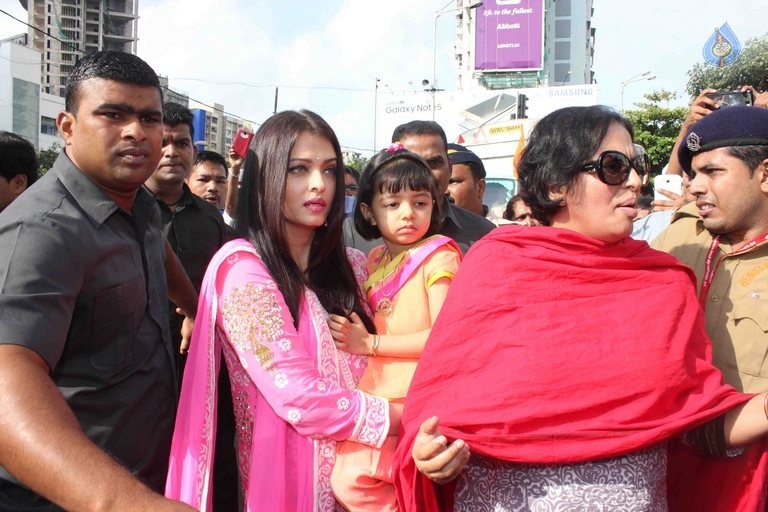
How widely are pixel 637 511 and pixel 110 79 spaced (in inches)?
78.1

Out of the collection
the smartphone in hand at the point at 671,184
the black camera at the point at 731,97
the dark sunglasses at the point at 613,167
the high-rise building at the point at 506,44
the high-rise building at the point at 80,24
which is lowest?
the dark sunglasses at the point at 613,167

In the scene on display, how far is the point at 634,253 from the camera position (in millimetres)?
2139

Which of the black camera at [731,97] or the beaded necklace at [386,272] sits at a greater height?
the black camera at [731,97]

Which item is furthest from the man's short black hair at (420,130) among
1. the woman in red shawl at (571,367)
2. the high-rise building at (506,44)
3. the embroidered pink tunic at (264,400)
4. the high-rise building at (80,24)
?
the high-rise building at (80,24)

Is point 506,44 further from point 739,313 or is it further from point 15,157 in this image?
point 739,313


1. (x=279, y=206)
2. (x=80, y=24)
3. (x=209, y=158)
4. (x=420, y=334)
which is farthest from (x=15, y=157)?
(x=80, y=24)

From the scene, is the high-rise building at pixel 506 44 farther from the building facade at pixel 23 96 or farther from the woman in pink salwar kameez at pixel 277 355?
the woman in pink salwar kameez at pixel 277 355

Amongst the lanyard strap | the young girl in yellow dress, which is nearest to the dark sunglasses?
the lanyard strap

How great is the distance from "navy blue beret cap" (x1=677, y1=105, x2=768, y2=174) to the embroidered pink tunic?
1.35 metres

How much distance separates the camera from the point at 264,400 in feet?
6.54

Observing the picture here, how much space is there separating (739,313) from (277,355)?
1448 mm

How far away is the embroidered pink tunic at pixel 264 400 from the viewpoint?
75.1 inches

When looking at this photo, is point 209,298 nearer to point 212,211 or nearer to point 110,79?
point 110,79

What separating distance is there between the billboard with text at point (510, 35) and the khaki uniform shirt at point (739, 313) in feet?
178
